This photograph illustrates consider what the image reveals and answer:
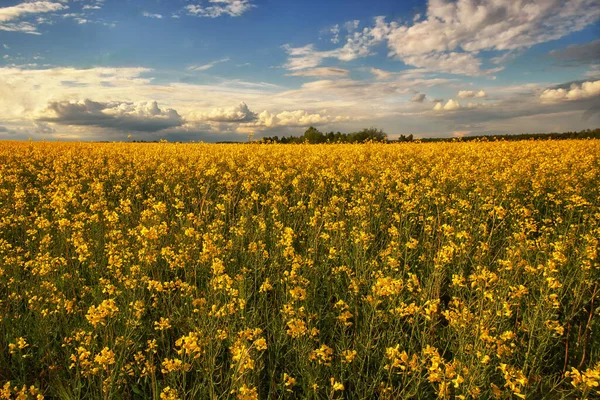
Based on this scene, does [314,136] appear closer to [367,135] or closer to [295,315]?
[367,135]

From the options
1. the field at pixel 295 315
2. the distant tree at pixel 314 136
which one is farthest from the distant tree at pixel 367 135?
the field at pixel 295 315

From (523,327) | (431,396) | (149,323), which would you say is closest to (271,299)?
(149,323)

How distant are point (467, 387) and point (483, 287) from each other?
3.73 ft

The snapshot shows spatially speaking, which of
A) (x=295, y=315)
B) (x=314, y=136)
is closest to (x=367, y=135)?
(x=314, y=136)

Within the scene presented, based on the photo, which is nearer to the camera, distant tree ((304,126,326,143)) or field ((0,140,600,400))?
field ((0,140,600,400))

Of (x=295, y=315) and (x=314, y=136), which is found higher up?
(x=314, y=136)

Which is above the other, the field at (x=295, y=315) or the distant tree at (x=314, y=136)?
the distant tree at (x=314, y=136)

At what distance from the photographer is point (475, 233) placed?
5.61 m

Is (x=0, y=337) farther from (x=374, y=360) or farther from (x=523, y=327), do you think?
(x=523, y=327)

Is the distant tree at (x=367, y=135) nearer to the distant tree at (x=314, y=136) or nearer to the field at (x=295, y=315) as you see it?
the distant tree at (x=314, y=136)

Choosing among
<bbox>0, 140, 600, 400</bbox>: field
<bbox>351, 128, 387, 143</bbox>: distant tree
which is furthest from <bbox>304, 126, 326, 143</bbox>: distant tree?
<bbox>0, 140, 600, 400</bbox>: field

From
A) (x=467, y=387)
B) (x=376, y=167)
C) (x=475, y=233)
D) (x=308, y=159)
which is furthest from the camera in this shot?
(x=308, y=159)

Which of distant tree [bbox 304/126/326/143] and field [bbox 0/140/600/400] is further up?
distant tree [bbox 304/126/326/143]

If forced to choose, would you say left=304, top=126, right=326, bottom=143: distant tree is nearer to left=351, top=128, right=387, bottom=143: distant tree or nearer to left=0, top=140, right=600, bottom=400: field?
left=351, top=128, right=387, bottom=143: distant tree
